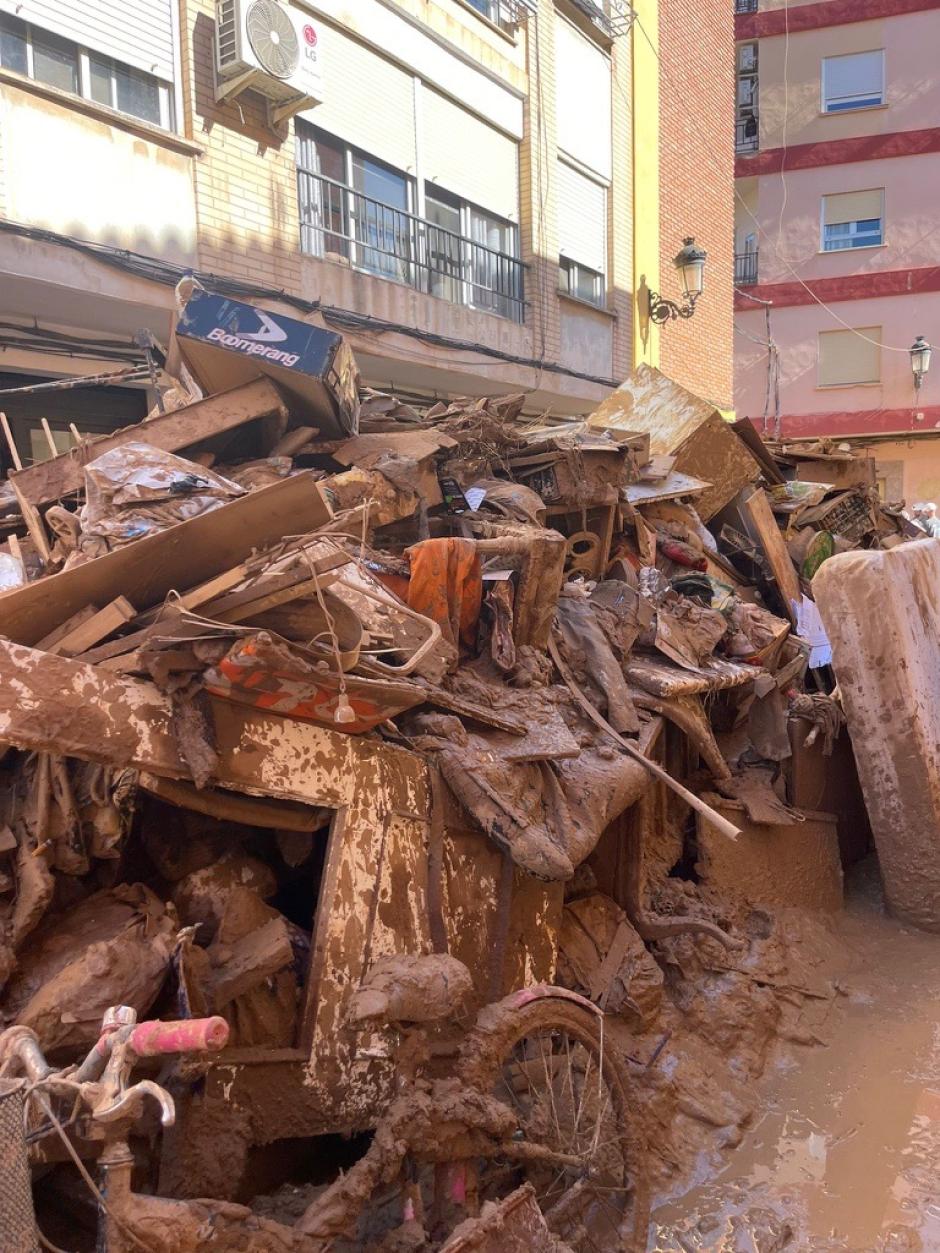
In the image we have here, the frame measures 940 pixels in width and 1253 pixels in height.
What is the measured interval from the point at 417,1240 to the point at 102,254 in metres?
7.24

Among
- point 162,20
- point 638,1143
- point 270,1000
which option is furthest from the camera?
point 162,20

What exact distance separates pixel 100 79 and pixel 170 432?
4.74 m

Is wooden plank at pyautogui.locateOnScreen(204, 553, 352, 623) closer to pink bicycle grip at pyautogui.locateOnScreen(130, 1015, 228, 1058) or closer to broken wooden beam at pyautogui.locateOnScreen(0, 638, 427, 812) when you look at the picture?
broken wooden beam at pyautogui.locateOnScreen(0, 638, 427, 812)

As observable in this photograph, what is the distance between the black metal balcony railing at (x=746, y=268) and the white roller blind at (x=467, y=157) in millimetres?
15318

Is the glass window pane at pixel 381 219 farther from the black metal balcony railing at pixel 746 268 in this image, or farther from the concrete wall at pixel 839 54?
the concrete wall at pixel 839 54

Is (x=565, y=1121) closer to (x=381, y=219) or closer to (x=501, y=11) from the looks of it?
(x=381, y=219)

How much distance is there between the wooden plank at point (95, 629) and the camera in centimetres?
295

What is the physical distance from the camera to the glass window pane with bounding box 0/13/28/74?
284 inches

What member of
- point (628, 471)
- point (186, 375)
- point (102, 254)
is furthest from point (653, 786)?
point (102, 254)

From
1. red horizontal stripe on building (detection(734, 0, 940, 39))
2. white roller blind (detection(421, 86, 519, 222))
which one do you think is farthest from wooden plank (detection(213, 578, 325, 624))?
red horizontal stripe on building (detection(734, 0, 940, 39))

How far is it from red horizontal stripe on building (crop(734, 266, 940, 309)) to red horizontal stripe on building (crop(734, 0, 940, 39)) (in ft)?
20.2

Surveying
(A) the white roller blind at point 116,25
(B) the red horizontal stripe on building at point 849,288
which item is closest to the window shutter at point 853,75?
(B) the red horizontal stripe on building at point 849,288

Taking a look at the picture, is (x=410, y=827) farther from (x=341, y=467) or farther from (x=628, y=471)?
(x=628, y=471)

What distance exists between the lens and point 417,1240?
2.70 m
